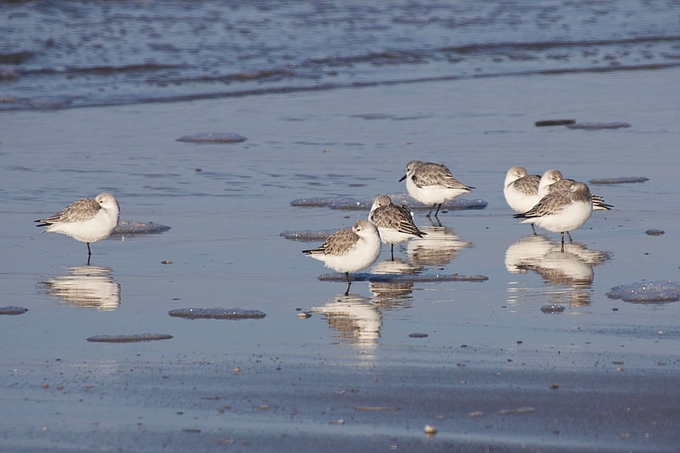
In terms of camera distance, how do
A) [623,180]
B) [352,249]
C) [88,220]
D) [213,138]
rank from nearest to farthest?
[352,249] → [88,220] → [623,180] → [213,138]

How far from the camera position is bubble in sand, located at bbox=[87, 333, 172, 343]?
636cm

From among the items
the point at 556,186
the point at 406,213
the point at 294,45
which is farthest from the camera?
the point at 294,45

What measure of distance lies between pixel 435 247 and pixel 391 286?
1433 millimetres

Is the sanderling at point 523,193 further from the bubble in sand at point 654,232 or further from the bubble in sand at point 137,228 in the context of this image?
the bubble in sand at point 137,228

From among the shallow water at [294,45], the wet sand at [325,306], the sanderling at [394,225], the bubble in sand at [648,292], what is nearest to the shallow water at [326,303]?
the wet sand at [325,306]

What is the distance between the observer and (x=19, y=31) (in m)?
23.8

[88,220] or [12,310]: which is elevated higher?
[88,220]

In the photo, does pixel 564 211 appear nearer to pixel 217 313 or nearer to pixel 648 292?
pixel 648 292

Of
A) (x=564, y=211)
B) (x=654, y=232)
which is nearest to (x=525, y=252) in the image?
(x=564, y=211)

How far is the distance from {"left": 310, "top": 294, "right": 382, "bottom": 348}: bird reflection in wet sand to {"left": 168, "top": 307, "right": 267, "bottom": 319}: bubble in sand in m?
0.41

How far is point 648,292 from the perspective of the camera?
7246 millimetres

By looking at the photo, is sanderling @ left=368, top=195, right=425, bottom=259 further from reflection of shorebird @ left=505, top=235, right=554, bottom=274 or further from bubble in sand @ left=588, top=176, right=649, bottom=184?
bubble in sand @ left=588, top=176, right=649, bottom=184

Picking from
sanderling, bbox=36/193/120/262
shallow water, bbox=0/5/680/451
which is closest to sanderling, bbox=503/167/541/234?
shallow water, bbox=0/5/680/451

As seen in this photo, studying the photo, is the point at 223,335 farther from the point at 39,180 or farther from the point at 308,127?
the point at 308,127
